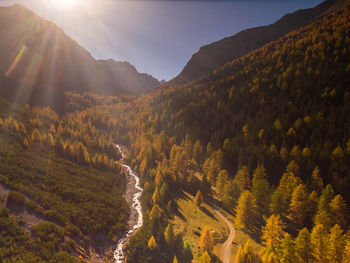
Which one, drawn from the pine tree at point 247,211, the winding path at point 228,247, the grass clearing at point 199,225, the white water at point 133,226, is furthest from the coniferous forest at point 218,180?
the white water at point 133,226

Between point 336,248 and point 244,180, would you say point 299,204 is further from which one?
point 244,180

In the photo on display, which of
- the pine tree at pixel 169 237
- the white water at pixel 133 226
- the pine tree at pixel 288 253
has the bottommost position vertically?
the white water at pixel 133 226

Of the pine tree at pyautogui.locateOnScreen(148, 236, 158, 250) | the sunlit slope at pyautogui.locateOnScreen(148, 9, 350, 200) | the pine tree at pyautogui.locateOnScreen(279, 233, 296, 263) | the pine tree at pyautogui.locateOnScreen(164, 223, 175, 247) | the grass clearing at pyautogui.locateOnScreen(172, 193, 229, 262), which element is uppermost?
the sunlit slope at pyautogui.locateOnScreen(148, 9, 350, 200)

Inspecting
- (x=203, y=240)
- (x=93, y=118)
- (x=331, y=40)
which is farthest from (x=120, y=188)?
(x=331, y=40)

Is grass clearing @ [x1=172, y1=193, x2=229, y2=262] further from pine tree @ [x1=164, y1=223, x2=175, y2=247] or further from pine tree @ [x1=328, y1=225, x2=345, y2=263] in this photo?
pine tree @ [x1=328, y1=225, x2=345, y2=263]

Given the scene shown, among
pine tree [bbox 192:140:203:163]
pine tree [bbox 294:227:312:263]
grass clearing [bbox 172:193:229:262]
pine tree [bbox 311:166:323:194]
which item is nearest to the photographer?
pine tree [bbox 294:227:312:263]

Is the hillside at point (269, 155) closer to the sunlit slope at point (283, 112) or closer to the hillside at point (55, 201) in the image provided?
the sunlit slope at point (283, 112)

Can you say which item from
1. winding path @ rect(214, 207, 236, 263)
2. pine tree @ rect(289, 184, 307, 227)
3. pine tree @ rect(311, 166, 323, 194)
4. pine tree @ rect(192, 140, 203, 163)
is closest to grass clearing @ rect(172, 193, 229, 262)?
winding path @ rect(214, 207, 236, 263)

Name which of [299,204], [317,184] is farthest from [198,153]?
[299,204]

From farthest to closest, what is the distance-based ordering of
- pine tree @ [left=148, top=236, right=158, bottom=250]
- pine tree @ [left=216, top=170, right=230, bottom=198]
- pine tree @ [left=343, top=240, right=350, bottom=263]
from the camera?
pine tree @ [left=216, top=170, right=230, bottom=198] < pine tree @ [left=148, top=236, right=158, bottom=250] < pine tree @ [left=343, top=240, right=350, bottom=263]
